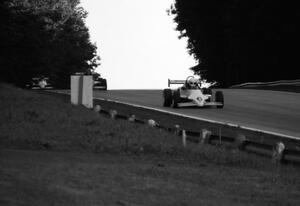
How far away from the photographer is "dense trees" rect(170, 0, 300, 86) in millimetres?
50531

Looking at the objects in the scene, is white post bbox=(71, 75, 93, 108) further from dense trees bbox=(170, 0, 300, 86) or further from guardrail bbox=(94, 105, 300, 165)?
dense trees bbox=(170, 0, 300, 86)

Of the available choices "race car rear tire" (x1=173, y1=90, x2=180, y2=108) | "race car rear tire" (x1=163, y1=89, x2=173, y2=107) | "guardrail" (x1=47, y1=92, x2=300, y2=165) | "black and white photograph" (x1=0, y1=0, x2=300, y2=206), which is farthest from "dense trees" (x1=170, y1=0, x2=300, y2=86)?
"guardrail" (x1=47, y1=92, x2=300, y2=165)

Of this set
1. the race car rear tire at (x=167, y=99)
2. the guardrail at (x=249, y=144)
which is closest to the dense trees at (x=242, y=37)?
the race car rear tire at (x=167, y=99)

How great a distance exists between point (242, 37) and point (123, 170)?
145 ft

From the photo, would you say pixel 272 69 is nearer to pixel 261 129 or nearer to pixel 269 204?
pixel 261 129

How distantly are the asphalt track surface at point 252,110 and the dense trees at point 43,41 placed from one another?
1208cm

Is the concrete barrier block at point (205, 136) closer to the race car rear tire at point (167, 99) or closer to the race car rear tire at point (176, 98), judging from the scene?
the race car rear tire at point (176, 98)

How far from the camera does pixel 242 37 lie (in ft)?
177

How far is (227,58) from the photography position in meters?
59.7

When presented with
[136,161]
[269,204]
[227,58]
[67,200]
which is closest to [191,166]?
[136,161]

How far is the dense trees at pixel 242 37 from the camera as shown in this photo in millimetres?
50531

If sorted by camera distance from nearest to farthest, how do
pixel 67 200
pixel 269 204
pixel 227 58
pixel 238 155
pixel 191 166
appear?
1. pixel 67 200
2. pixel 269 204
3. pixel 191 166
4. pixel 238 155
5. pixel 227 58

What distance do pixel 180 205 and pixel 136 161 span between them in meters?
3.66

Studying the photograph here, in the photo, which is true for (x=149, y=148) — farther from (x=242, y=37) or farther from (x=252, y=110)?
(x=242, y=37)
